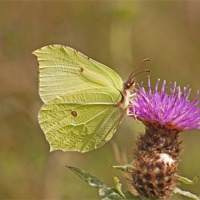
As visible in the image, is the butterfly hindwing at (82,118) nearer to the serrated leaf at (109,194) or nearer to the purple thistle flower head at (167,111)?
the purple thistle flower head at (167,111)

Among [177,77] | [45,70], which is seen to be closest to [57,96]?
[45,70]

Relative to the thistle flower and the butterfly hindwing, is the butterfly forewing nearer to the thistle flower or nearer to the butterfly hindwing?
the butterfly hindwing

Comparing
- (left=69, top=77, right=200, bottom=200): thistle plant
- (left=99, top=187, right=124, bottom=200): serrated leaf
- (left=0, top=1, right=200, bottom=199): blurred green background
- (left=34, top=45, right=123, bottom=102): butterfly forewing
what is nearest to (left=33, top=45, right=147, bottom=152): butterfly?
(left=34, top=45, right=123, bottom=102): butterfly forewing

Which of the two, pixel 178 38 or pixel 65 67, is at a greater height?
pixel 178 38

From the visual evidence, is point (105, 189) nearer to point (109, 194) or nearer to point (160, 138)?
point (109, 194)

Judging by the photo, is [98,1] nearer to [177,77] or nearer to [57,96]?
[177,77]

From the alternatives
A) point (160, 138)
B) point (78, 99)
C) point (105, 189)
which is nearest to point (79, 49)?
point (78, 99)

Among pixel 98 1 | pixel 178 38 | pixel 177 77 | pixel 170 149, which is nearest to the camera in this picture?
pixel 170 149
